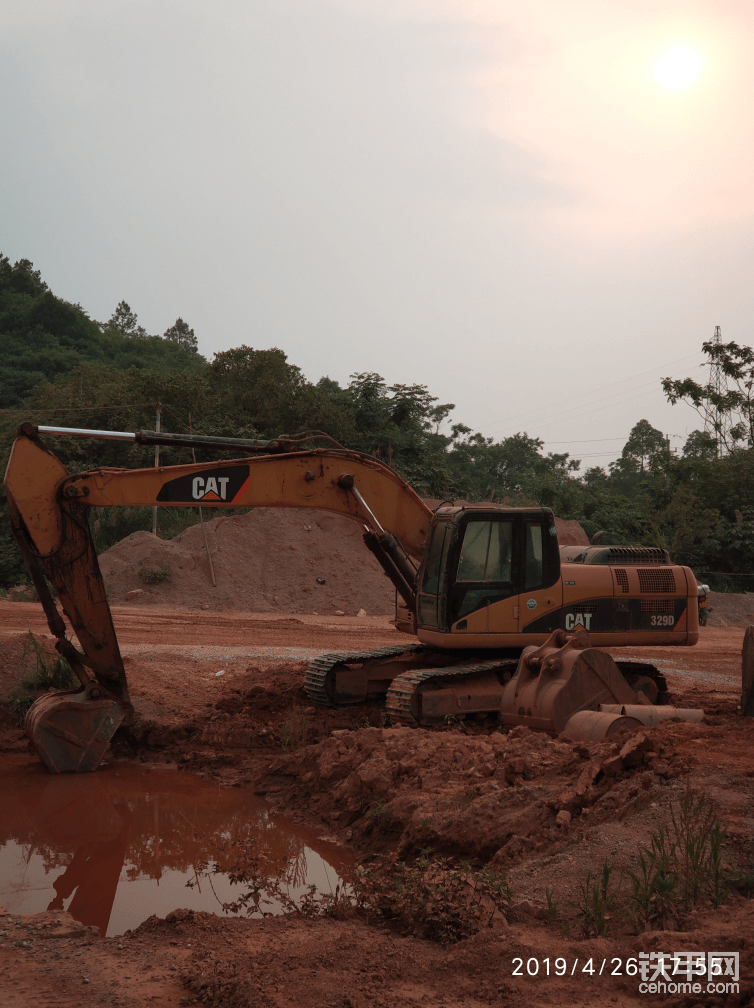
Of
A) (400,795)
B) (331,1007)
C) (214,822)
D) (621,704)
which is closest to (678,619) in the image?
(621,704)

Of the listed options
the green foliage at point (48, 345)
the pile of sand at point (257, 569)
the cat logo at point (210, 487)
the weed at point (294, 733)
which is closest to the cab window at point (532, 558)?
the weed at point (294, 733)

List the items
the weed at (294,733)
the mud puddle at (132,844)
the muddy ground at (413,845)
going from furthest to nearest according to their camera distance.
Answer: the weed at (294,733) < the mud puddle at (132,844) < the muddy ground at (413,845)

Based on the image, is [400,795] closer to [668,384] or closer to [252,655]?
[252,655]

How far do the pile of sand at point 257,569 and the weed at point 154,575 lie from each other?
0.03 metres

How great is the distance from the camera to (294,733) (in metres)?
8.88

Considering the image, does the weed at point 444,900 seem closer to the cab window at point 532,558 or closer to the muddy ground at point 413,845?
the muddy ground at point 413,845

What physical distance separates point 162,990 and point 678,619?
769 centimetres

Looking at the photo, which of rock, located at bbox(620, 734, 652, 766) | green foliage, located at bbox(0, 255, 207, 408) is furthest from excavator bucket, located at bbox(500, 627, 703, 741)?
green foliage, located at bbox(0, 255, 207, 408)

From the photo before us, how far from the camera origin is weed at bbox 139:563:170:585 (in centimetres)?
2436

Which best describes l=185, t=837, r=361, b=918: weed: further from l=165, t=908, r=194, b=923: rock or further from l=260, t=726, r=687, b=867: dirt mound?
l=260, t=726, r=687, b=867: dirt mound

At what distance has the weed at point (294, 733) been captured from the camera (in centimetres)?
875

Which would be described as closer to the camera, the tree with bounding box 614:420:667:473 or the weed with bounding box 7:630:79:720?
the weed with bounding box 7:630:79:720

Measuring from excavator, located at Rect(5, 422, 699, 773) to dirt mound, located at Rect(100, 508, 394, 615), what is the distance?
571 inches

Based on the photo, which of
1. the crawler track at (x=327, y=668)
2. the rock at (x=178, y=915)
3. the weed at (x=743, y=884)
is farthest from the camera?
the crawler track at (x=327, y=668)
